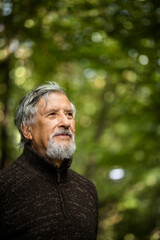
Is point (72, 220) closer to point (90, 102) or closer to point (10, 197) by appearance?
point (10, 197)

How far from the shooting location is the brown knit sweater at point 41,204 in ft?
5.83

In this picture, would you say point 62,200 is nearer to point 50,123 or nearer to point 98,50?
point 50,123

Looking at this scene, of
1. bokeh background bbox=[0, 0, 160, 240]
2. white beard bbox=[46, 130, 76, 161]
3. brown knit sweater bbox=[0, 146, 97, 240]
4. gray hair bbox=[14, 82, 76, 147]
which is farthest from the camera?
bokeh background bbox=[0, 0, 160, 240]

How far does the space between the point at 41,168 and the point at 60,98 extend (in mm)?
647

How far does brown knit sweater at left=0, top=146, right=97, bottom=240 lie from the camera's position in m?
1.78

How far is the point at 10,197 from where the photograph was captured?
6.02 feet

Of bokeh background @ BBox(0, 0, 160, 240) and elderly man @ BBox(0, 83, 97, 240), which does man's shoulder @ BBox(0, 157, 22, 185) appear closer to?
elderly man @ BBox(0, 83, 97, 240)

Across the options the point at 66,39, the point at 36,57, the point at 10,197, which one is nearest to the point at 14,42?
the point at 36,57

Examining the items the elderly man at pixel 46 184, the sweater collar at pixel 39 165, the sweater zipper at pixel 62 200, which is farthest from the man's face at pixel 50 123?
the sweater zipper at pixel 62 200

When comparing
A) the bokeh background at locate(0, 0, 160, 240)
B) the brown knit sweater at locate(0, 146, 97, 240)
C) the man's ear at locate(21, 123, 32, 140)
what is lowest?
the brown knit sweater at locate(0, 146, 97, 240)

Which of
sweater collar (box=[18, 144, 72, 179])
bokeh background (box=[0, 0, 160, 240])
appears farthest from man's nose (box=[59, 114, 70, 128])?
bokeh background (box=[0, 0, 160, 240])

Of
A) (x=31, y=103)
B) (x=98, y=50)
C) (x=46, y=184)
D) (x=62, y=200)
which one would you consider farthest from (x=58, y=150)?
(x=98, y=50)

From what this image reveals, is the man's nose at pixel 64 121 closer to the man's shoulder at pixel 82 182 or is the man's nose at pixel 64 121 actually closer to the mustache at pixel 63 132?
the mustache at pixel 63 132

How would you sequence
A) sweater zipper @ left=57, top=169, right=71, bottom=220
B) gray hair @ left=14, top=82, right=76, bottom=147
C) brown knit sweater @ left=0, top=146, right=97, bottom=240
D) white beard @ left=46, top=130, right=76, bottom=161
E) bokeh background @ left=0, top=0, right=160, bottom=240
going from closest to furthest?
brown knit sweater @ left=0, top=146, right=97, bottom=240 < sweater zipper @ left=57, top=169, right=71, bottom=220 < white beard @ left=46, top=130, right=76, bottom=161 < gray hair @ left=14, top=82, right=76, bottom=147 < bokeh background @ left=0, top=0, right=160, bottom=240
